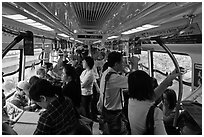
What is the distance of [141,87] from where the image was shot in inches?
61.5

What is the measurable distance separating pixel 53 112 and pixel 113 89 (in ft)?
3.58

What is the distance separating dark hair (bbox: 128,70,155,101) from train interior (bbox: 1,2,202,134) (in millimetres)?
450

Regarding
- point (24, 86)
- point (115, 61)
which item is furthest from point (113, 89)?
point (24, 86)

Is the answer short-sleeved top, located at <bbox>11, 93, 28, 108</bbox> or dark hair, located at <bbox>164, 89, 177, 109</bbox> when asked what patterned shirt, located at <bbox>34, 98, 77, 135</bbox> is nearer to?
dark hair, located at <bbox>164, 89, 177, 109</bbox>

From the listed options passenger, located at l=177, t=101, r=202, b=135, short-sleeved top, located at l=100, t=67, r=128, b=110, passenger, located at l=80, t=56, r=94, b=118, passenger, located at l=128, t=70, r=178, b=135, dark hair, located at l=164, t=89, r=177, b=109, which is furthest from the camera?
passenger, located at l=80, t=56, r=94, b=118

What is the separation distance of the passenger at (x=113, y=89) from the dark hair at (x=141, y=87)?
2.61 ft

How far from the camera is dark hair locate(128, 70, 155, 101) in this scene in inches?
60.5

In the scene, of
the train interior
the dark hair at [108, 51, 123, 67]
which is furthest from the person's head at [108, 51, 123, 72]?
the train interior

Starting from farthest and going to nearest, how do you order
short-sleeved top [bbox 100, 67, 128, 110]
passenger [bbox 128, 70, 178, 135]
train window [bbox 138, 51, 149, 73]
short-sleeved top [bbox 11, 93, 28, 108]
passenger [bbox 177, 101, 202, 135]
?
train window [bbox 138, 51, 149, 73]
short-sleeved top [bbox 11, 93, 28, 108]
short-sleeved top [bbox 100, 67, 128, 110]
passenger [bbox 177, 101, 202, 135]
passenger [bbox 128, 70, 178, 135]

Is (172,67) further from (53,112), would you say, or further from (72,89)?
(53,112)

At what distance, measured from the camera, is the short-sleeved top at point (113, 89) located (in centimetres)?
240

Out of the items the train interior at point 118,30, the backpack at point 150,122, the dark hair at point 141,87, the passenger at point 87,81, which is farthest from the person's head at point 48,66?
the backpack at point 150,122

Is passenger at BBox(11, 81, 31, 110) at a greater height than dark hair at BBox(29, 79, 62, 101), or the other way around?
dark hair at BBox(29, 79, 62, 101)

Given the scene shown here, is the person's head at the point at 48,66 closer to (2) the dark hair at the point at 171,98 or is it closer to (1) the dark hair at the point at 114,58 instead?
(1) the dark hair at the point at 114,58
